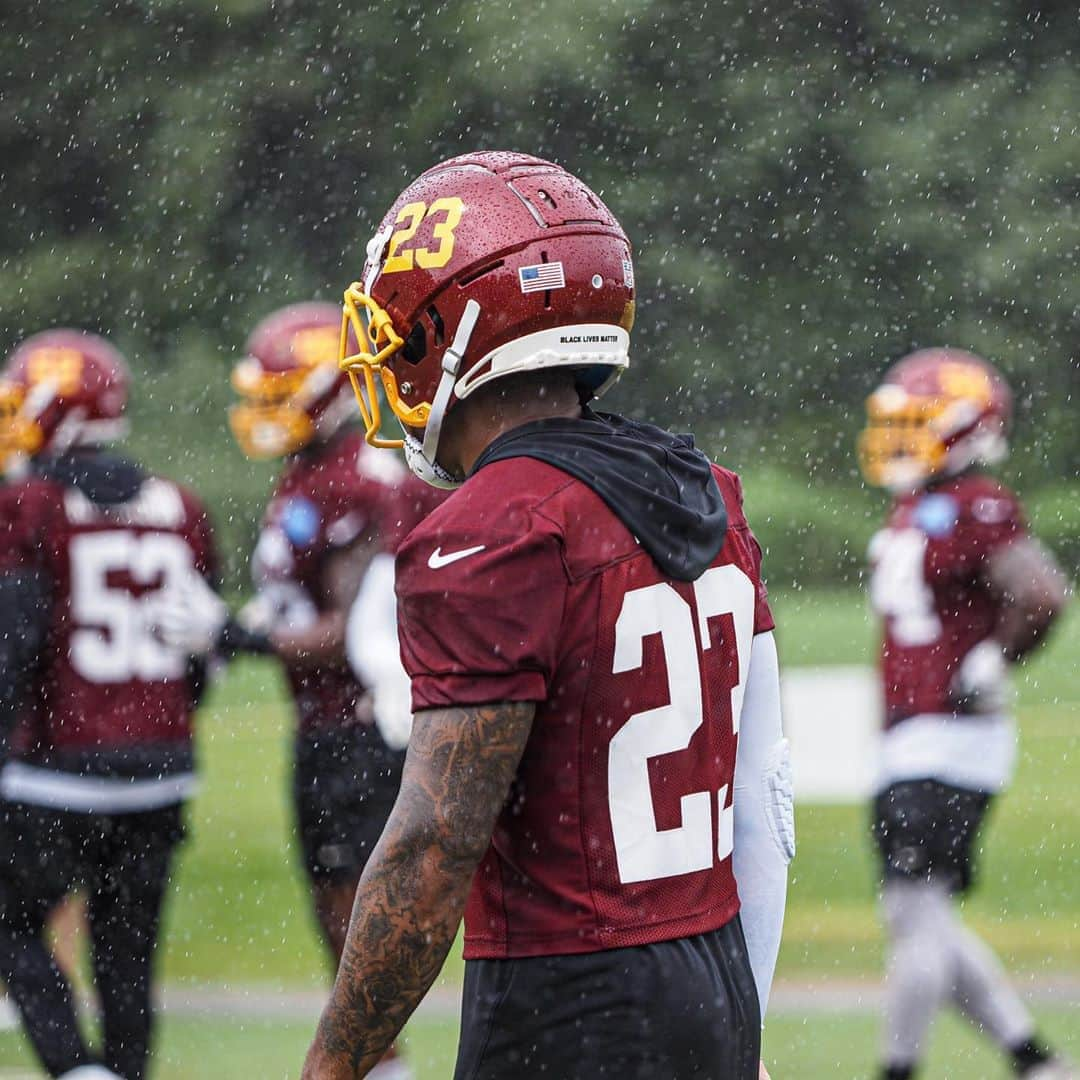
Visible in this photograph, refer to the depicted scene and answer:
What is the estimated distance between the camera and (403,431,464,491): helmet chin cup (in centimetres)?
229

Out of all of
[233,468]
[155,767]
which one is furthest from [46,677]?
[233,468]

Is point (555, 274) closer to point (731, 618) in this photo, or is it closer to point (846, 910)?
point (731, 618)

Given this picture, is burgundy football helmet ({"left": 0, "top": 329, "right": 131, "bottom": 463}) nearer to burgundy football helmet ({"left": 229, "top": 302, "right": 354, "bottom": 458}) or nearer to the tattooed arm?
burgundy football helmet ({"left": 229, "top": 302, "right": 354, "bottom": 458})

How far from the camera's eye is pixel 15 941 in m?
4.74

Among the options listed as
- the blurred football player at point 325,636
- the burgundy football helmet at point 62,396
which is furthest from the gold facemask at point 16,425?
the blurred football player at point 325,636

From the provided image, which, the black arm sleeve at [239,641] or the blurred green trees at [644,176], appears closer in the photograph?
the black arm sleeve at [239,641]

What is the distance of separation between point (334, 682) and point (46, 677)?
2.33 feet

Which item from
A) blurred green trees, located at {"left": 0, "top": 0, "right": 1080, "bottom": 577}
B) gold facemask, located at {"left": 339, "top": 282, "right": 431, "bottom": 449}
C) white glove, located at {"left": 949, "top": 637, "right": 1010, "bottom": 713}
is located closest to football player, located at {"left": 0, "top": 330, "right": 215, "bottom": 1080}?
white glove, located at {"left": 949, "top": 637, "right": 1010, "bottom": 713}

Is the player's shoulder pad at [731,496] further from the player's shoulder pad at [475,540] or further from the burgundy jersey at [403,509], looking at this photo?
the burgundy jersey at [403,509]

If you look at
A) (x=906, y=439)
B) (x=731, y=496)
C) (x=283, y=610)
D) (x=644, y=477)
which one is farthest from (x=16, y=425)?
(x=644, y=477)

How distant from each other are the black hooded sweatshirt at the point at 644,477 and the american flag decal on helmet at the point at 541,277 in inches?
5.8

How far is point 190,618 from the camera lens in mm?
5023

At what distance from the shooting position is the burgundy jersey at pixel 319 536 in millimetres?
5055

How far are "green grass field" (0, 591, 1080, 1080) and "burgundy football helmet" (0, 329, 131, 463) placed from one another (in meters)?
1.74
